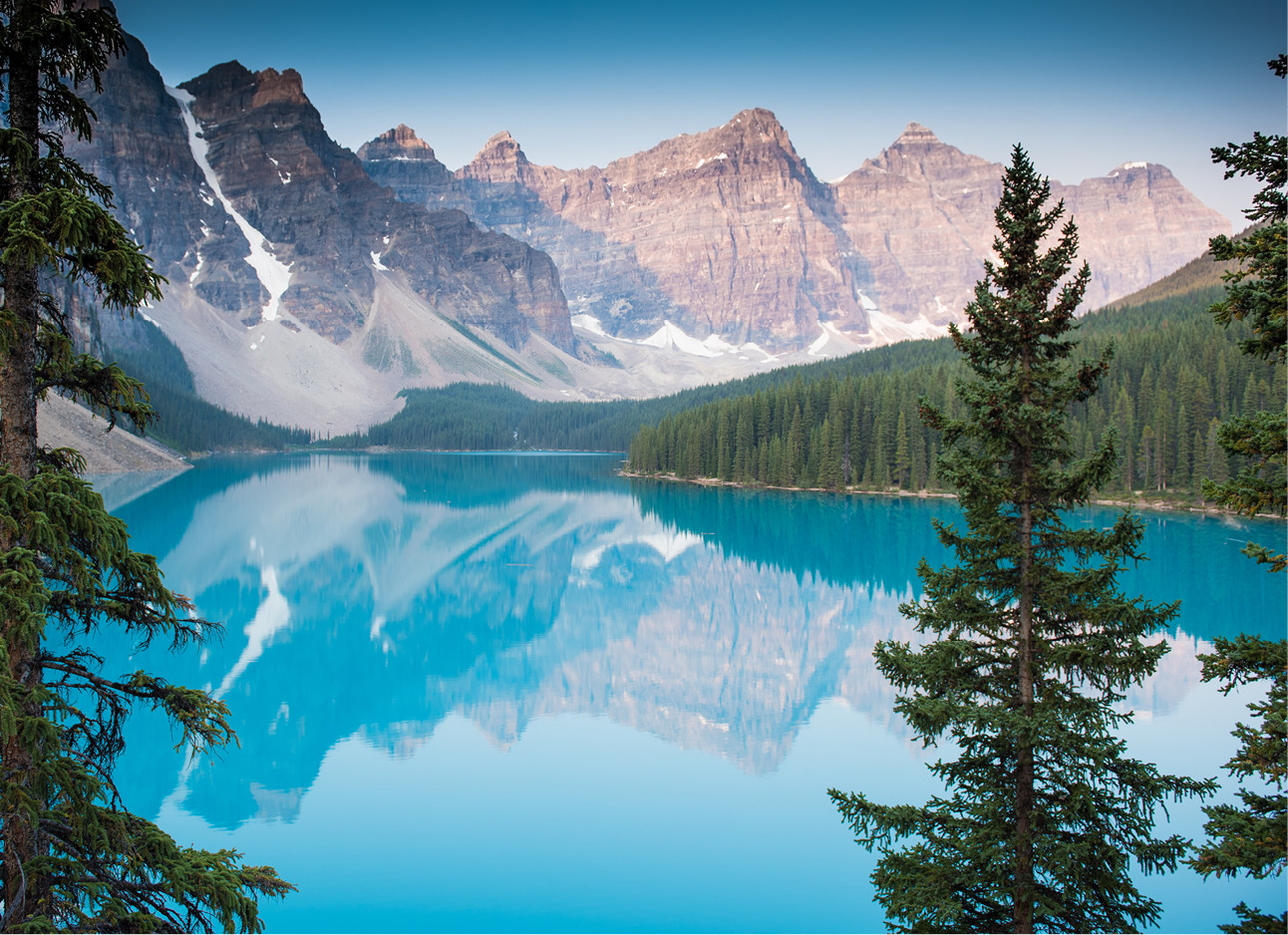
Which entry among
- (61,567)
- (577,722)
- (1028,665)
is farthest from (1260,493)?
(577,722)

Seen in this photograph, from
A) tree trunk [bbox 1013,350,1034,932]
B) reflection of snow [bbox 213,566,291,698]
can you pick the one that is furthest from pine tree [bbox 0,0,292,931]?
reflection of snow [bbox 213,566,291,698]

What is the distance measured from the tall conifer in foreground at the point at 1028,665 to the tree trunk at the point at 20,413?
7.85 meters

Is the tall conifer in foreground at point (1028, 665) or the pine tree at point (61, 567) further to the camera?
the tall conifer in foreground at point (1028, 665)

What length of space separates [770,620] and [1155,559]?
2706cm

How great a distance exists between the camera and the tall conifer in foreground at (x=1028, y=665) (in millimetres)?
9320

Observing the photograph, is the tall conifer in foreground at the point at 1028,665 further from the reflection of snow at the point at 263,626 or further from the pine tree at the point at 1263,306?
the reflection of snow at the point at 263,626

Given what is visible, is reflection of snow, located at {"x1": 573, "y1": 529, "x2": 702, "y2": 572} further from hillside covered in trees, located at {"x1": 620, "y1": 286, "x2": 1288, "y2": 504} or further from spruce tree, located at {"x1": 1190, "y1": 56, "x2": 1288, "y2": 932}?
spruce tree, located at {"x1": 1190, "y1": 56, "x2": 1288, "y2": 932}

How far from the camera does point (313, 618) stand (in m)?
42.7

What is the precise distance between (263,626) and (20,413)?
118ft

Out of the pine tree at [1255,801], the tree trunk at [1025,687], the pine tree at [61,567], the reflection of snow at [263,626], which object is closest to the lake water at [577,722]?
the reflection of snow at [263,626]

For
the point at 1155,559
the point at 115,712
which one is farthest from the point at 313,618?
the point at 1155,559

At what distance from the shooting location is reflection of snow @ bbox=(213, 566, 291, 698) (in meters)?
31.7

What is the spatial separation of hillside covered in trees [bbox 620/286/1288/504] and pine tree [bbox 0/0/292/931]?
68248 mm

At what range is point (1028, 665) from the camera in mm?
9703
